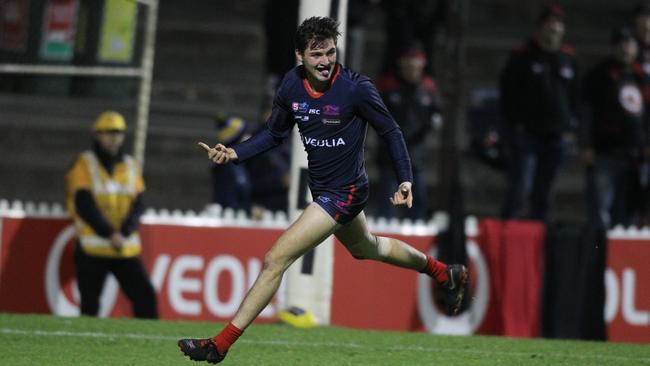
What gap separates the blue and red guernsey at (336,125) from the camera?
941 centimetres

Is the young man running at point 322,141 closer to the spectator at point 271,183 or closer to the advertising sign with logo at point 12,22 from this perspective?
the advertising sign with logo at point 12,22

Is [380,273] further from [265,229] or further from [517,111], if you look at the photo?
A: [517,111]

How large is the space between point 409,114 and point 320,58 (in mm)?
5805

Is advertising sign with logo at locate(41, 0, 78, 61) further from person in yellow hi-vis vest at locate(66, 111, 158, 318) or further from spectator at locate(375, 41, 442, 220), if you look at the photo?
spectator at locate(375, 41, 442, 220)

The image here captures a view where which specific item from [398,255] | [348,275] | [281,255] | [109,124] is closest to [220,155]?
[281,255]

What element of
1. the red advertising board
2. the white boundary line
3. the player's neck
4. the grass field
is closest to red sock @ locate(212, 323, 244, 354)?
the grass field

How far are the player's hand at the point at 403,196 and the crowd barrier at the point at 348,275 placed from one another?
203 inches

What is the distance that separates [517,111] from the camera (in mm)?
15055

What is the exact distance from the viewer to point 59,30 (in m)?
14.6

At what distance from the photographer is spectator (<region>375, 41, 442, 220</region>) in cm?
1495

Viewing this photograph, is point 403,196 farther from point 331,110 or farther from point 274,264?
point 274,264

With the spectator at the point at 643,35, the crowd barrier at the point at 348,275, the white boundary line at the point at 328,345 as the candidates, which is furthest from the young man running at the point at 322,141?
the spectator at the point at 643,35

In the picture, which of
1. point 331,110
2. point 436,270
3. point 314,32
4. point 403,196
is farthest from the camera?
point 436,270

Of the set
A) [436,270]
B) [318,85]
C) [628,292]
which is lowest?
[628,292]
